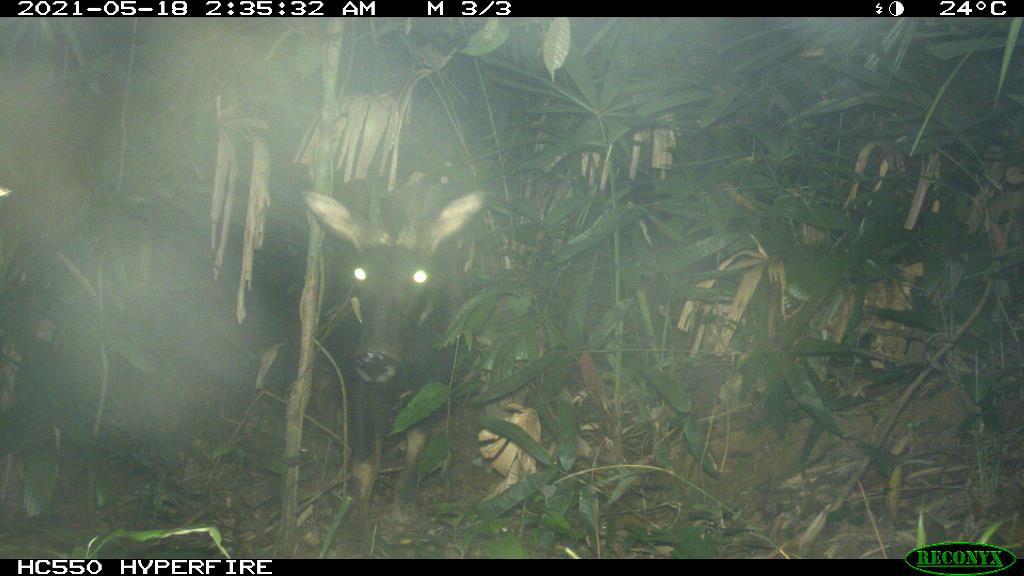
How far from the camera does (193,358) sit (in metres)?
4.23

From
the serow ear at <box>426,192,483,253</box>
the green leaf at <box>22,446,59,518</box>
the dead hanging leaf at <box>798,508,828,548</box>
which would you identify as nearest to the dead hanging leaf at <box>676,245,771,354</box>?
the dead hanging leaf at <box>798,508,828,548</box>

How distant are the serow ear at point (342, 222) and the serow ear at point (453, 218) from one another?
0.24m

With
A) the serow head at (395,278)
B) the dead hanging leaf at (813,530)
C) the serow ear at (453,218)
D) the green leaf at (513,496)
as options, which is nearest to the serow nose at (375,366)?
the serow head at (395,278)

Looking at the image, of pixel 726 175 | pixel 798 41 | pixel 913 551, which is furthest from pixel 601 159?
pixel 913 551

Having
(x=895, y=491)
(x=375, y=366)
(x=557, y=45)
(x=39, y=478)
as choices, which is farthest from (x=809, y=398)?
(x=39, y=478)

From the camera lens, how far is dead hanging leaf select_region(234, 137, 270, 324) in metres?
3.06

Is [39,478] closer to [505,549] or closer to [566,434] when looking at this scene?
[505,549]

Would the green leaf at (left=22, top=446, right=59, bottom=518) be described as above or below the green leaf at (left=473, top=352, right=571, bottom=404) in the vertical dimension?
below

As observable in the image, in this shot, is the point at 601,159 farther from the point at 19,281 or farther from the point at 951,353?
the point at 19,281

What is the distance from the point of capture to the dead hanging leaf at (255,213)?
306cm

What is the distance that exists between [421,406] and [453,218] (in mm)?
958

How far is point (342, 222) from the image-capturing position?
3676 mm

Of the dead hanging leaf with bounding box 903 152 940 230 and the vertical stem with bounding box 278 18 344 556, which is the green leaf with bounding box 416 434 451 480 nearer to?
the vertical stem with bounding box 278 18 344 556

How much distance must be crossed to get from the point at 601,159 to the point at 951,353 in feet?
5.64
